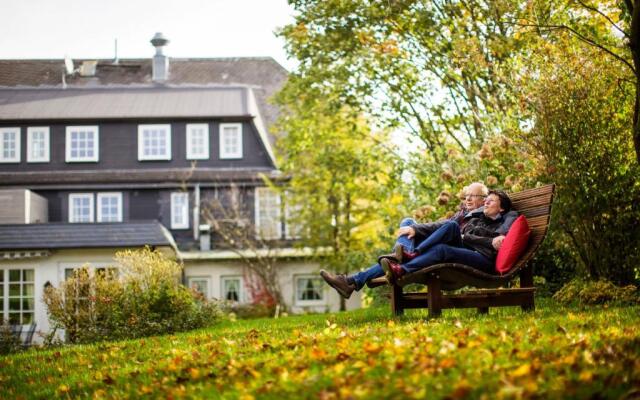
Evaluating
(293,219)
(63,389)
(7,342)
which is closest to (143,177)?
(293,219)

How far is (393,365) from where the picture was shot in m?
5.71

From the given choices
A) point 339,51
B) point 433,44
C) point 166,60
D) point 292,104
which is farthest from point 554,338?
point 166,60

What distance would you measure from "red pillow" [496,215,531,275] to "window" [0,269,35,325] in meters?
21.1

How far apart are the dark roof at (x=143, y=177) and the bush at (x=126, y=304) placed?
19277 mm

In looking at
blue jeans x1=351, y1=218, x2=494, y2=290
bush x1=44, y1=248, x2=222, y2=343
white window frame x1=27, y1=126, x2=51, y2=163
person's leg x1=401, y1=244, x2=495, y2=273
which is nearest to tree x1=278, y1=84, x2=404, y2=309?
bush x1=44, y1=248, x2=222, y2=343

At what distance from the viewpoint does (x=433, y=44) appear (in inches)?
769

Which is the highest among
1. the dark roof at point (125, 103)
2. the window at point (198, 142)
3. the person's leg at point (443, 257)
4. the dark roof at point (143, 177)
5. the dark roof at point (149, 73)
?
the dark roof at point (149, 73)

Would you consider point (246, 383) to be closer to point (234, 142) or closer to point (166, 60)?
point (234, 142)

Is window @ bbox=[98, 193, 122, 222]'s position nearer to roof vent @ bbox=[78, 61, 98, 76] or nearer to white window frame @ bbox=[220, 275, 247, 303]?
white window frame @ bbox=[220, 275, 247, 303]

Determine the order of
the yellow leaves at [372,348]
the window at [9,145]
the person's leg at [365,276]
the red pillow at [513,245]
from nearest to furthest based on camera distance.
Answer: the yellow leaves at [372,348] < the red pillow at [513,245] < the person's leg at [365,276] < the window at [9,145]

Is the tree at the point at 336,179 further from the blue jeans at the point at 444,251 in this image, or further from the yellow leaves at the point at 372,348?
the yellow leaves at the point at 372,348

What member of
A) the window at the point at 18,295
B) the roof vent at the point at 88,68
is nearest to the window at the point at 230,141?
the roof vent at the point at 88,68

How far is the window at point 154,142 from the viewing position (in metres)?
36.6

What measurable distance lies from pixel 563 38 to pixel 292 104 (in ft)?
44.0
